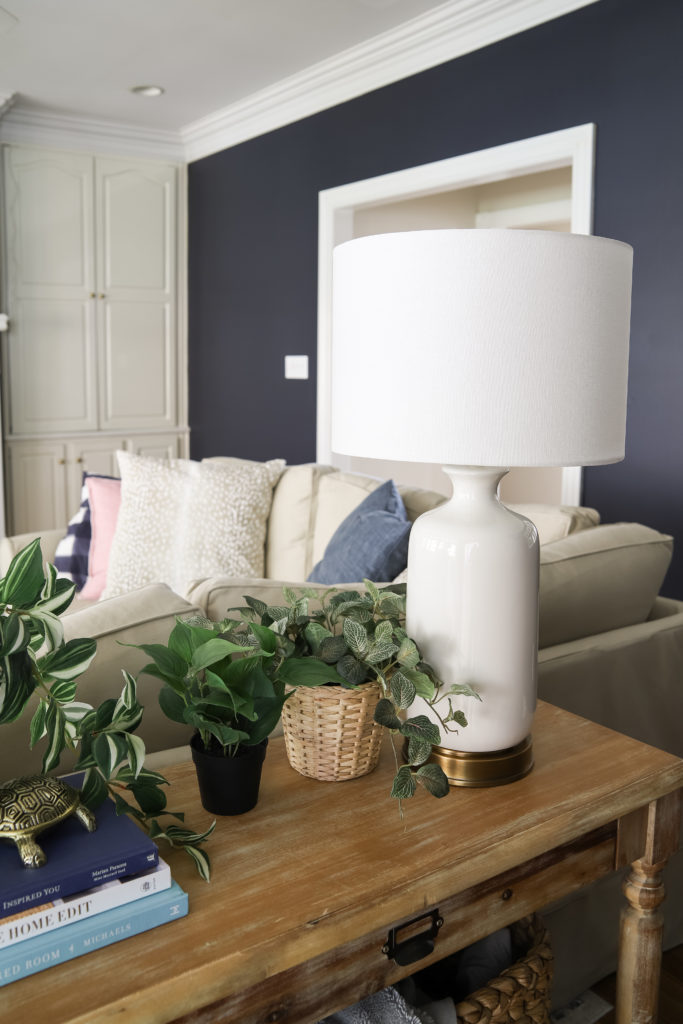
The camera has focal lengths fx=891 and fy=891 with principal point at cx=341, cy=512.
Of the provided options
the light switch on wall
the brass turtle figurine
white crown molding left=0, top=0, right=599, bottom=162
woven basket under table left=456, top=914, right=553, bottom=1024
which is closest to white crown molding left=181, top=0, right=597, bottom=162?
white crown molding left=0, top=0, right=599, bottom=162

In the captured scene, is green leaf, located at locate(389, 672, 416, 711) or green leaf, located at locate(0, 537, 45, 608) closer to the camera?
green leaf, located at locate(0, 537, 45, 608)

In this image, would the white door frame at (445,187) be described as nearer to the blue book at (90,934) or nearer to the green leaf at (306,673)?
the green leaf at (306,673)

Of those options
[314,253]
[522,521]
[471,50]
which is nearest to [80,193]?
[314,253]

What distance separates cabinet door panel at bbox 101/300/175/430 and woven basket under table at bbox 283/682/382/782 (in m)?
4.38

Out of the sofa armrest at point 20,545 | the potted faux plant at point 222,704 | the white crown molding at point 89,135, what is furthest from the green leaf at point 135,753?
the white crown molding at point 89,135

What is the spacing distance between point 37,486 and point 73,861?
14.7 ft

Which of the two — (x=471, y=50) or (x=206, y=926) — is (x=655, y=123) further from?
(x=206, y=926)

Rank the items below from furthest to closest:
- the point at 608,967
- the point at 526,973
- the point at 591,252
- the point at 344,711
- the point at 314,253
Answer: the point at 314,253 → the point at 608,967 → the point at 526,973 → the point at 344,711 → the point at 591,252

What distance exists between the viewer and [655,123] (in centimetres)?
272

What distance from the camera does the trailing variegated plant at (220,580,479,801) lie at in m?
1.03

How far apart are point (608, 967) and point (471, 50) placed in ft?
10.00

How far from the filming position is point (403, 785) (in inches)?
39.6

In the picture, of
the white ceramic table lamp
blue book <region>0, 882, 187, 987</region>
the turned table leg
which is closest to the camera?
blue book <region>0, 882, 187, 987</region>

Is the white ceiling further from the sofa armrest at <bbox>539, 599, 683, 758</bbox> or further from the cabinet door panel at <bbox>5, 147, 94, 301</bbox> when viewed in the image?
the sofa armrest at <bbox>539, 599, 683, 758</bbox>
